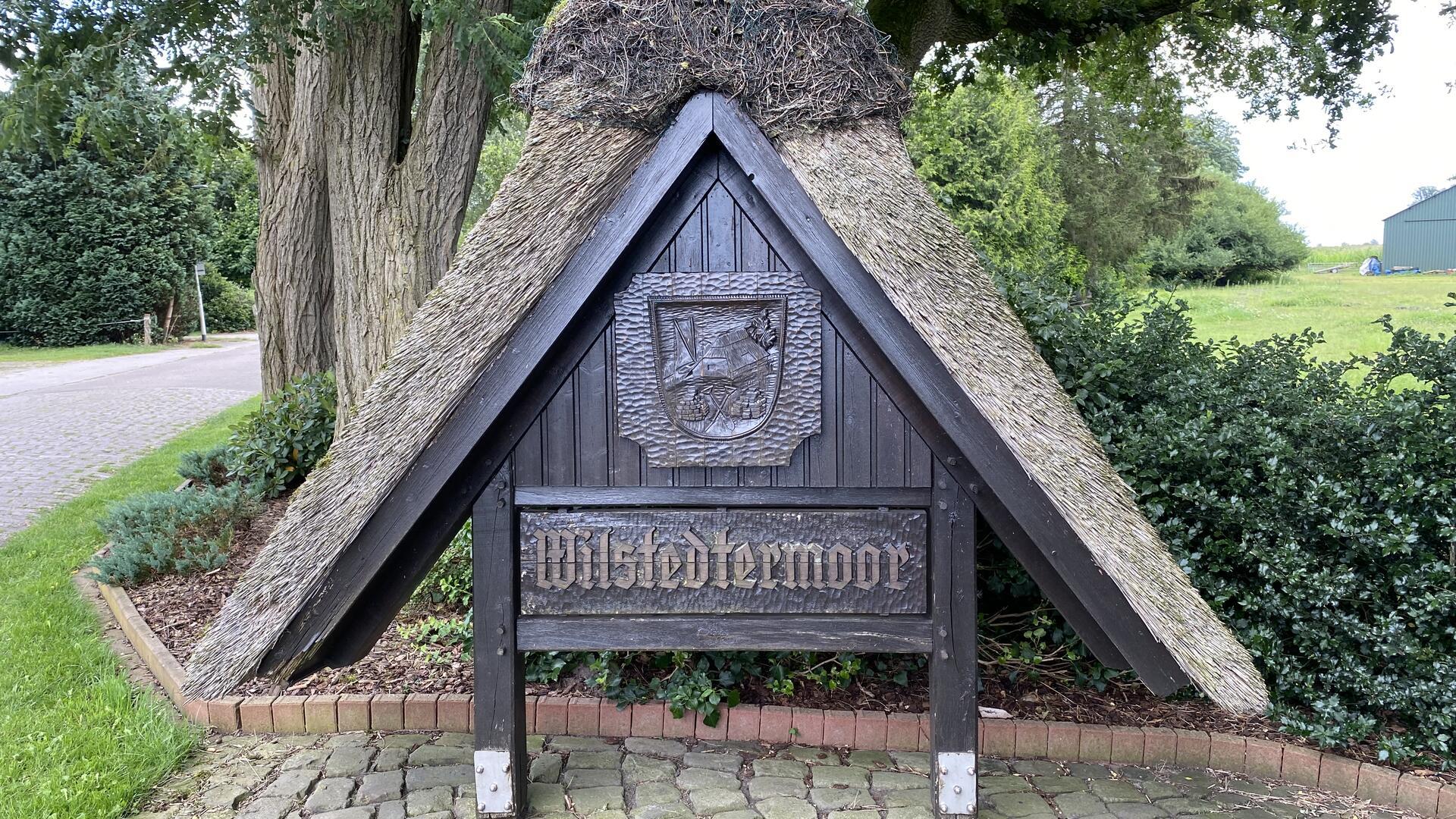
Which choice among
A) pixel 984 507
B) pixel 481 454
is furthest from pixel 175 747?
pixel 984 507

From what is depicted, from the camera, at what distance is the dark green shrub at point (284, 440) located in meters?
7.43

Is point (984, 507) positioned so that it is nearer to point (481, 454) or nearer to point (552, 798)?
point (481, 454)

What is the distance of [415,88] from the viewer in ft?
22.6

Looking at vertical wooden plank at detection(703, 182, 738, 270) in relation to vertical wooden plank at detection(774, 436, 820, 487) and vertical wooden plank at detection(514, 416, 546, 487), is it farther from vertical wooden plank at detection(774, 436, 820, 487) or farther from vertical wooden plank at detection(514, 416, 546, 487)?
vertical wooden plank at detection(514, 416, 546, 487)

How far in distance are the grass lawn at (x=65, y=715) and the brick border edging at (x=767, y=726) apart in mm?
242

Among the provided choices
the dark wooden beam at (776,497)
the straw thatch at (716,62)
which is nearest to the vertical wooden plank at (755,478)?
the dark wooden beam at (776,497)

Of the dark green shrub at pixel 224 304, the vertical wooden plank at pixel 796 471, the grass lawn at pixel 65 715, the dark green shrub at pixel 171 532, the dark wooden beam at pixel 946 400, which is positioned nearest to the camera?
the dark wooden beam at pixel 946 400

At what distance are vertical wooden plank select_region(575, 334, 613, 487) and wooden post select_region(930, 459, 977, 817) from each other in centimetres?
119

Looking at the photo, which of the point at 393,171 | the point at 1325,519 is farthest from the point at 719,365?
the point at 393,171

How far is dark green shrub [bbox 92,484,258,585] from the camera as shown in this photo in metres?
6.04

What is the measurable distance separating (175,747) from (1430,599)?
5.39 metres

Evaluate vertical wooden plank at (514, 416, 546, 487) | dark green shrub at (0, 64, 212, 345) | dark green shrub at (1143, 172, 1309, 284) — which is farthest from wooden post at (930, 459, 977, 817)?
dark green shrub at (1143, 172, 1309, 284)

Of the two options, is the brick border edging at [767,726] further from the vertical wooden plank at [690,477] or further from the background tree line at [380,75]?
the background tree line at [380,75]

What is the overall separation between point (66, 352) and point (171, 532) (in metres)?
22.2
